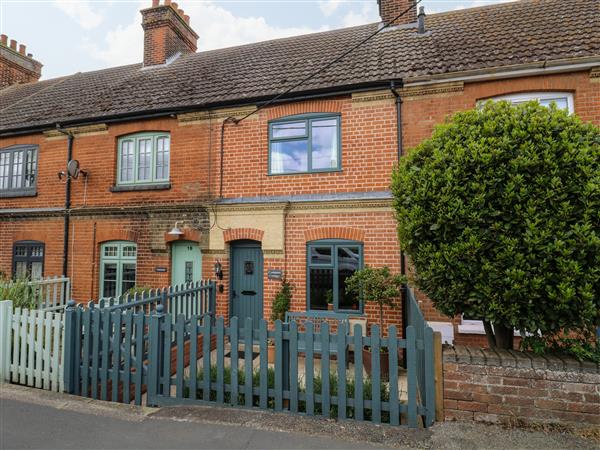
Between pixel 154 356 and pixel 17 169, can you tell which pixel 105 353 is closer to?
pixel 154 356

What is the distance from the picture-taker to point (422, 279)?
4.11 meters

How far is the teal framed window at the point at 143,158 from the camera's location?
366 inches

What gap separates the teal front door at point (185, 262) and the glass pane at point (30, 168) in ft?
17.5

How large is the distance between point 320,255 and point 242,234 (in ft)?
6.31

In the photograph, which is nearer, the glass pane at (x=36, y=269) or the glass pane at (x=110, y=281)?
the glass pane at (x=110, y=281)

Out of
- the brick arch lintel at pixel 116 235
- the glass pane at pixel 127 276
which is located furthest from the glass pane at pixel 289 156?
the glass pane at pixel 127 276

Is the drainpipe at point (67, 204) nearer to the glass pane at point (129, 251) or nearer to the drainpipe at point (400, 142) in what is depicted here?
the glass pane at point (129, 251)

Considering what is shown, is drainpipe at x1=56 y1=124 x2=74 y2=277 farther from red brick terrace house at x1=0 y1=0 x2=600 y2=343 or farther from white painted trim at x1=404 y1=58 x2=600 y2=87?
white painted trim at x1=404 y1=58 x2=600 y2=87

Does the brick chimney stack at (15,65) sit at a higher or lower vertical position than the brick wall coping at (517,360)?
higher

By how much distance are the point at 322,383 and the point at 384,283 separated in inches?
118

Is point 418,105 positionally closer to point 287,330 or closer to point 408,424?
point 287,330

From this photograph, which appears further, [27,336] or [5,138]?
[5,138]

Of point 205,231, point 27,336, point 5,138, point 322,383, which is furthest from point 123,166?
point 322,383

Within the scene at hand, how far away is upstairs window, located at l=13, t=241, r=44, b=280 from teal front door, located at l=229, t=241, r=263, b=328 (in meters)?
5.96
